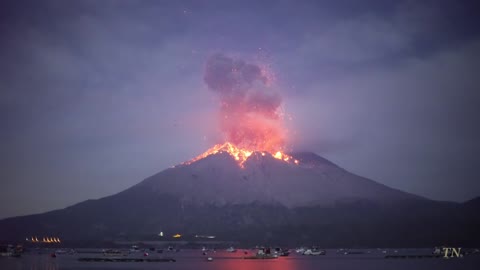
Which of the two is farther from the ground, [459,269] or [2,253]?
[2,253]

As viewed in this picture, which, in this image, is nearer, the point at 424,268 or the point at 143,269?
the point at 143,269

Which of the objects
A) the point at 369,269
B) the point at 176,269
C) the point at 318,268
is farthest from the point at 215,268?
the point at 369,269

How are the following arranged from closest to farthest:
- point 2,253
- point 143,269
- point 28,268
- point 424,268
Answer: point 28,268 → point 143,269 → point 424,268 → point 2,253

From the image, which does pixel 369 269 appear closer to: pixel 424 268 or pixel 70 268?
pixel 424 268

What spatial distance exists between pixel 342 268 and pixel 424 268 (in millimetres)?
13475

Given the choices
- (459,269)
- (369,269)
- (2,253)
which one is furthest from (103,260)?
(459,269)

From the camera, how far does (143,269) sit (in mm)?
97375

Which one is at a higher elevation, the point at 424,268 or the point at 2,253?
the point at 2,253

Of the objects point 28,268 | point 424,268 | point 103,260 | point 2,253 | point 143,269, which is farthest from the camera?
point 2,253

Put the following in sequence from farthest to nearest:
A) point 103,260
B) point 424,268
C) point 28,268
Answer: point 103,260 < point 424,268 < point 28,268

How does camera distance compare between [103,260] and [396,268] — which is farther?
[103,260]

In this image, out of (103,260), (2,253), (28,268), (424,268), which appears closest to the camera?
(28,268)

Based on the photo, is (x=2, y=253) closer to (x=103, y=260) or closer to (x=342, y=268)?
(x=103, y=260)

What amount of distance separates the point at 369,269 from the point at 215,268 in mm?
23819
